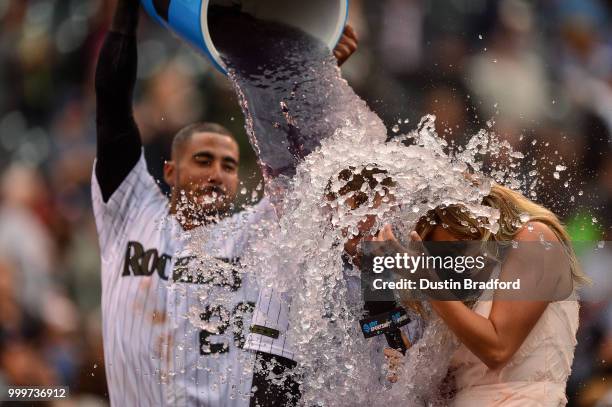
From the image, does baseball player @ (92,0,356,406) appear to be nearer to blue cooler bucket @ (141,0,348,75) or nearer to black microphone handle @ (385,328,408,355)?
blue cooler bucket @ (141,0,348,75)

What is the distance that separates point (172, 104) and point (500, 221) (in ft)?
9.04

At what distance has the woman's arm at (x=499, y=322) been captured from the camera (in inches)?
59.1

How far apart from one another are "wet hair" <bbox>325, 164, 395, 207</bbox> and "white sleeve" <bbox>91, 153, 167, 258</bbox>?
1034mm

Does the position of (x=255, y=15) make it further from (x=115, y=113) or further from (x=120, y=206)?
(x=120, y=206)

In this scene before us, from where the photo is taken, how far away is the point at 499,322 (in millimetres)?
1543

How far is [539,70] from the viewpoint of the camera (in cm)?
406

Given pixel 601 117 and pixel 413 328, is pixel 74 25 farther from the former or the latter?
pixel 413 328

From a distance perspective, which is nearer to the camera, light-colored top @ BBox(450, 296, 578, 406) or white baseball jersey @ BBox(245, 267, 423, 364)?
light-colored top @ BBox(450, 296, 578, 406)

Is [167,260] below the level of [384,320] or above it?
below

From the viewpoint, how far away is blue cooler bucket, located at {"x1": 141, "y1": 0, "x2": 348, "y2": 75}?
212 cm

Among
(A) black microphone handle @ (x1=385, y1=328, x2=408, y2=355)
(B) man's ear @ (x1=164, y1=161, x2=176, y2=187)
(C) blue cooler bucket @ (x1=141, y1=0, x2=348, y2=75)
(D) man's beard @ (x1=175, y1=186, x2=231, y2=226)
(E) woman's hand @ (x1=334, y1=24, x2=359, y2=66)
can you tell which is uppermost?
(C) blue cooler bucket @ (x1=141, y1=0, x2=348, y2=75)

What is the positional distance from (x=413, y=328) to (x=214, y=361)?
0.77 meters

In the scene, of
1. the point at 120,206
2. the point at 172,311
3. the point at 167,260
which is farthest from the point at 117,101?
the point at 172,311

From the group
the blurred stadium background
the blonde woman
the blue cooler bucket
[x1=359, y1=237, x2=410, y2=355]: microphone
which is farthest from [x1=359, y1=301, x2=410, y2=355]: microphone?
the blurred stadium background
